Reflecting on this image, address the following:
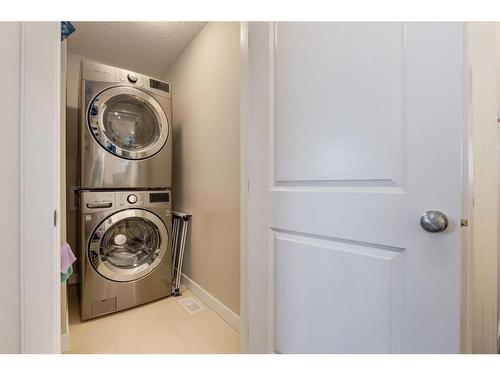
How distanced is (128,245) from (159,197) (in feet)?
1.51

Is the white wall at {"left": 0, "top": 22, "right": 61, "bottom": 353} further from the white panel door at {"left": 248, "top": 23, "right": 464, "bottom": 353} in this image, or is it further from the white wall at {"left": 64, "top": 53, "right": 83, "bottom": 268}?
the white wall at {"left": 64, "top": 53, "right": 83, "bottom": 268}

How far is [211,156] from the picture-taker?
1.72 metres

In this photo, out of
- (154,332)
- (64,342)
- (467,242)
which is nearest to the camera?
(467,242)

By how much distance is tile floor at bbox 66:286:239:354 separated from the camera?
4.10 feet

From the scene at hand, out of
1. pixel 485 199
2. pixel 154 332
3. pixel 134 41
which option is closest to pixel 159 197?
pixel 154 332

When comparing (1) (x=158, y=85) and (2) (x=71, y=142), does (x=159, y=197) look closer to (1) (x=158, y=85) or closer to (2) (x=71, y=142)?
(1) (x=158, y=85)

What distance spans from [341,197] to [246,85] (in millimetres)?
668

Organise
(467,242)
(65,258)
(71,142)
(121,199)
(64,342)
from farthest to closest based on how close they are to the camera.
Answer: (71,142)
(121,199)
(64,342)
(65,258)
(467,242)

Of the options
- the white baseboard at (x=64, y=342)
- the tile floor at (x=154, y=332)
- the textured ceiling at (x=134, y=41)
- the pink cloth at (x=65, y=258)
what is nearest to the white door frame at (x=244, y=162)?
the tile floor at (x=154, y=332)

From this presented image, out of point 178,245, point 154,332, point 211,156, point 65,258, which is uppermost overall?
point 211,156

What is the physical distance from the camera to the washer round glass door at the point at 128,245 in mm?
1564

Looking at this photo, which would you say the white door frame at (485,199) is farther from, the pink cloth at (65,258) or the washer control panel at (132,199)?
the washer control panel at (132,199)

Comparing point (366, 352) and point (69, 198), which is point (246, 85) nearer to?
point (366, 352)

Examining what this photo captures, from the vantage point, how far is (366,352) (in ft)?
2.34
